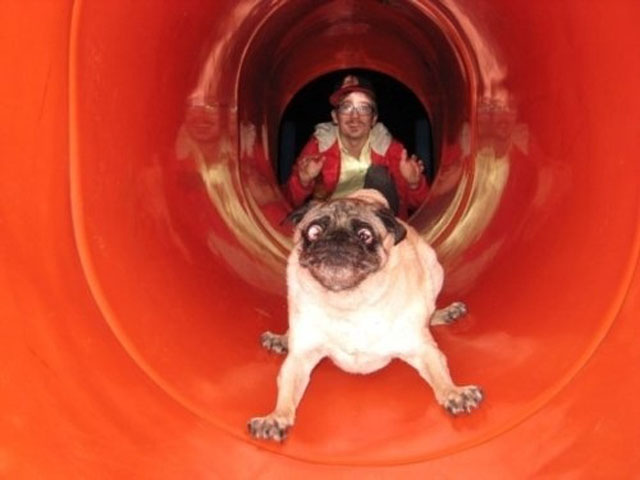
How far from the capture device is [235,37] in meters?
2.52

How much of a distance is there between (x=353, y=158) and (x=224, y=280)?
101 centimetres

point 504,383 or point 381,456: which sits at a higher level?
point 504,383

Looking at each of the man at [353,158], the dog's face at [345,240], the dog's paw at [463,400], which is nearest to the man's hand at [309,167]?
the man at [353,158]

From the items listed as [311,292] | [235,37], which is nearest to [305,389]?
[311,292]

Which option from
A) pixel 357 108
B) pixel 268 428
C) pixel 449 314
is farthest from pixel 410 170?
pixel 268 428

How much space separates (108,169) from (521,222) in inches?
41.9

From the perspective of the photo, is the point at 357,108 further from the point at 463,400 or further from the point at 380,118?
the point at 380,118

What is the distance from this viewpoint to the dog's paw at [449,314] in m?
2.07

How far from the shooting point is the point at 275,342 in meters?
1.92

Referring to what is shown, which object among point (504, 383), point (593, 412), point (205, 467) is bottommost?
point (205, 467)

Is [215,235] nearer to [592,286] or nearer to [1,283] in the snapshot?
[1,283]

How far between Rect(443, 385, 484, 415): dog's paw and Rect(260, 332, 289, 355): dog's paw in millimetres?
445

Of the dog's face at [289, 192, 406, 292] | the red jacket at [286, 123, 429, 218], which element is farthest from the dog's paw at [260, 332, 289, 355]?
the red jacket at [286, 123, 429, 218]

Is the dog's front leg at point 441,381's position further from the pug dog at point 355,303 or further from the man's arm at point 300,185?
the man's arm at point 300,185
